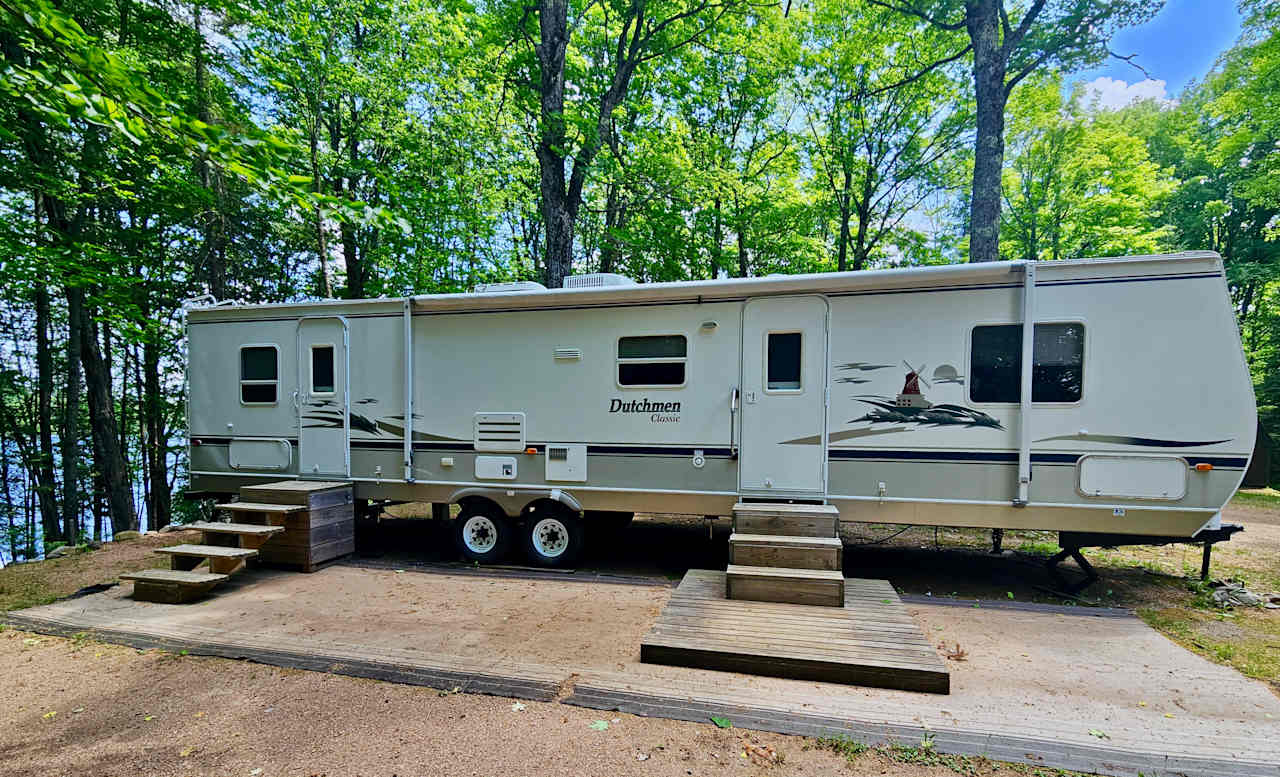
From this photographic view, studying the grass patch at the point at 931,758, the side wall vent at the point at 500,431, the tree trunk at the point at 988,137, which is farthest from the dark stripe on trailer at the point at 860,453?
the tree trunk at the point at 988,137

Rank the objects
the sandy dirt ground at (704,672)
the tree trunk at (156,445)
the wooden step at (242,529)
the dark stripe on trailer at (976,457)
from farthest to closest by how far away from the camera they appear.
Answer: the tree trunk at (156,445)
the wooden step at (242,529)
the dark stripe on trailer at (976,457)
the sandy dirt ground at (704,672)

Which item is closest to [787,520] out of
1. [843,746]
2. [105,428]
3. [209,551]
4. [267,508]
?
[843,746]

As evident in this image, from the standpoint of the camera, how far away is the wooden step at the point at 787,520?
4883 millimetres

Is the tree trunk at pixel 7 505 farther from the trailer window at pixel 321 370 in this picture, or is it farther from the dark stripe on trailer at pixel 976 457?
the dark stripe on trailer at pixel 976 457

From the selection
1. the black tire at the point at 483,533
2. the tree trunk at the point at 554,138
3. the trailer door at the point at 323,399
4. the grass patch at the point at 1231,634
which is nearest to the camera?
the grass patch at the point at 1231,634

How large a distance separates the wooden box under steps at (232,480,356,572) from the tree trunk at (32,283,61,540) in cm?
1155

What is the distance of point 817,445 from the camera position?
5422 mm

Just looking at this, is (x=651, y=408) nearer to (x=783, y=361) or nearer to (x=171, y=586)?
(x=783, y=361)

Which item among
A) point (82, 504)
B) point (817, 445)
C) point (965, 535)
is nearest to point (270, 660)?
point (817, 445)

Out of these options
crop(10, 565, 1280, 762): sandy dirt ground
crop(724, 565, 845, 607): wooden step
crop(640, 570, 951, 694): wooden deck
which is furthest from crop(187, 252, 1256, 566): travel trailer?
crop(640, 570, 951, 694): wooden deck

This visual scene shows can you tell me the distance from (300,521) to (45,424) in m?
15.3

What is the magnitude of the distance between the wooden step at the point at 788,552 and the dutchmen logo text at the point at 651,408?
1457mm

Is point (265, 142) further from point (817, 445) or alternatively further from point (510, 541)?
point (817, 445)

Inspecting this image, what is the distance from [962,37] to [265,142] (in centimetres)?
1446
